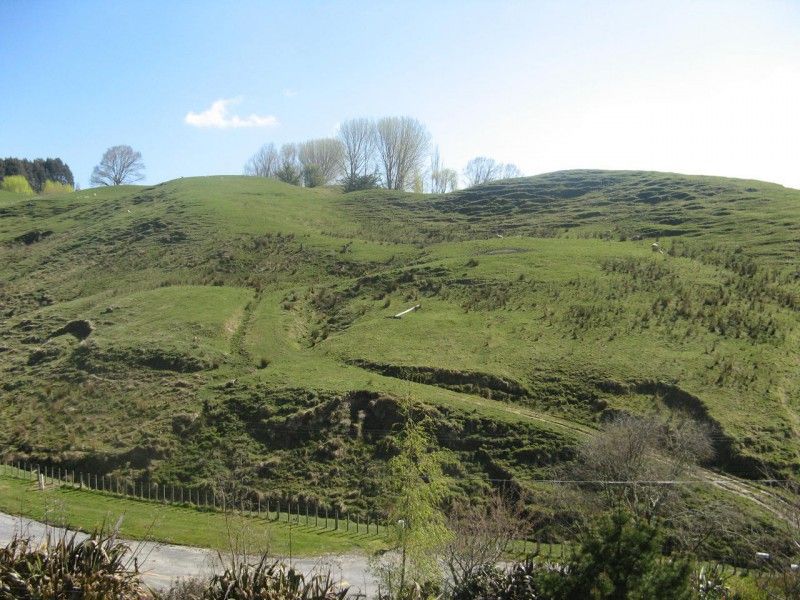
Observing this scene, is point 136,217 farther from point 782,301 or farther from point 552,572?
point 552,572

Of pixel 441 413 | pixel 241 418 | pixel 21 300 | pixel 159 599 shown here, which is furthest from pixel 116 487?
pixel 21 300

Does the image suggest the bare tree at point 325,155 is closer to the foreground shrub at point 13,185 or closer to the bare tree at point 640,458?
the foreground shrub at point 13,185

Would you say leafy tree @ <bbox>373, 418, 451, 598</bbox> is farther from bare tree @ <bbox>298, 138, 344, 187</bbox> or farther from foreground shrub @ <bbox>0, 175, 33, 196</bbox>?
foreground shrub @ <bbox>0, 175, 33, 196</bbox>

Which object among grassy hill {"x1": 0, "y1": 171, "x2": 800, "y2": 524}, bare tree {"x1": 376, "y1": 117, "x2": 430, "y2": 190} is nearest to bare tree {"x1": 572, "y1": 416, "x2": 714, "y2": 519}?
grassy hill {"x1": 0, "y1": 171, "x2": 800, "y2": 524}

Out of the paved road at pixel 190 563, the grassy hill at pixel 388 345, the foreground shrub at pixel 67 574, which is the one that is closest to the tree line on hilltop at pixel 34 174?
the grassy hill at pixel 388 345

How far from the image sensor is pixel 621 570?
41.1 feet

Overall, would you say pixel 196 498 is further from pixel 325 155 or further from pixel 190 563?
pixel 325 155

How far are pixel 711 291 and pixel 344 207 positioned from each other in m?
61.0

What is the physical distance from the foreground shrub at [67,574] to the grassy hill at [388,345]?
51.9ft

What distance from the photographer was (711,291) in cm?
4525

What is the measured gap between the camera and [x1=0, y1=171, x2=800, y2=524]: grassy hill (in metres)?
31.9

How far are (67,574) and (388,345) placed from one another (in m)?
29.4

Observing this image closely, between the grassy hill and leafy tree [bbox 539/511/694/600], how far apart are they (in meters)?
15.7

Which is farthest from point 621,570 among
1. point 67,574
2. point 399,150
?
point 399,150
